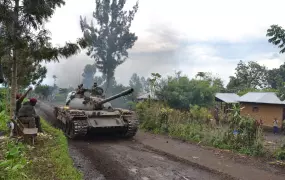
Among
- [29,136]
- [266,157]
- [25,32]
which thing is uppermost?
[25,32]

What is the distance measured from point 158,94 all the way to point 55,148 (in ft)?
44.4

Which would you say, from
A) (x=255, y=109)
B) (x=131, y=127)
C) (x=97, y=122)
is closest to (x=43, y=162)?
(x=97, y=122)

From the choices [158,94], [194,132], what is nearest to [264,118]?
[158,94]

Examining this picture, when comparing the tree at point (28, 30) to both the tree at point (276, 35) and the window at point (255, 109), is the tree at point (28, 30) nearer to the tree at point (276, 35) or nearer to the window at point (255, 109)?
the tree at point (276, 35)

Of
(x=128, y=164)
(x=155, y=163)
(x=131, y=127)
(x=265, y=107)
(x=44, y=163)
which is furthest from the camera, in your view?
(x=265, y=107)

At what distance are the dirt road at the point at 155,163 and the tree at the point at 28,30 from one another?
11.3ft

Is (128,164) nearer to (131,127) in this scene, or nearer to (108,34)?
(131,127)

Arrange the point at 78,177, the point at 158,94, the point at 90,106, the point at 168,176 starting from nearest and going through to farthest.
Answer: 1. the point at 78,177
2. the point at 168,176
3. the point at 90,106
4. the point at 158,94

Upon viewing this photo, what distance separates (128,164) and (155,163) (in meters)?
0.78

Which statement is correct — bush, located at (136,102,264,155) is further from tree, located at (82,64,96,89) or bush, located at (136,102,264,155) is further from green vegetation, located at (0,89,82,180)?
tree, located at (82,64,96,89)

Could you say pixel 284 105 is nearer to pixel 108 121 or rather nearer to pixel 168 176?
pixel 108 121

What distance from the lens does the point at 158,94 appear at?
2122cm

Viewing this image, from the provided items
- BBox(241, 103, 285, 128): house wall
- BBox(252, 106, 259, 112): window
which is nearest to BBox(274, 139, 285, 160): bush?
BBox(241, 103, 285, 128): house wall

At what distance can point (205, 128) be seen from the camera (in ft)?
41.6
